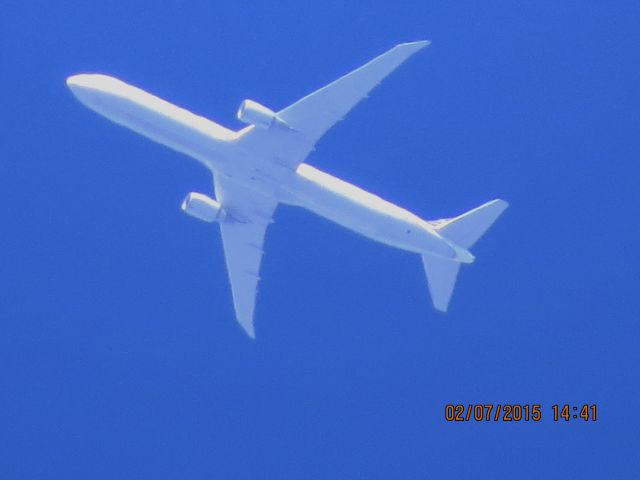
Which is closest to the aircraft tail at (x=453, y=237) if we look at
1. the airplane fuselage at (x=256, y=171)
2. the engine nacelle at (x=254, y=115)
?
the airplane fuselage at (x=256, y=171)

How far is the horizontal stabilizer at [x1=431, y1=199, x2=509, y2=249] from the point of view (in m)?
29.3

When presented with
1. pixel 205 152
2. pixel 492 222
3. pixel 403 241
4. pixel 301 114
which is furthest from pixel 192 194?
pixel 492 222

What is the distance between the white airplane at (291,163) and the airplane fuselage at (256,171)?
3 centimetres

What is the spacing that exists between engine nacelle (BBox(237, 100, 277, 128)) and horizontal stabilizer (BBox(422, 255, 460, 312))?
6162 mm

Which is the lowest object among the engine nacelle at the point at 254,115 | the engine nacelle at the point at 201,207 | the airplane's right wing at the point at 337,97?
the engine nacelle at the point at 201,207

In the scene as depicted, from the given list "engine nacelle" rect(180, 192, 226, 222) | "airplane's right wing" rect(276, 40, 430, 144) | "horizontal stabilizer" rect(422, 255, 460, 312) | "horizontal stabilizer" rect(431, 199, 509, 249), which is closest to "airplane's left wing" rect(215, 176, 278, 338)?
"engine nacelle" rect(180, 192, 226, 222)

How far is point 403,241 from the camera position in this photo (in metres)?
28.9

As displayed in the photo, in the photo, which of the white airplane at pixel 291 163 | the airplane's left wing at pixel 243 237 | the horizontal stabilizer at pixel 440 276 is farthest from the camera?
the airplane's left wing at pixel 243 237

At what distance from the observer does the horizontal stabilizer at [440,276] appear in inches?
1186

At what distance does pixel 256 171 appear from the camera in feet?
94.0

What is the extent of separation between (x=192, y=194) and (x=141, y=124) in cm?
296

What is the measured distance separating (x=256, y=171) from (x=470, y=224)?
A: 626 cm

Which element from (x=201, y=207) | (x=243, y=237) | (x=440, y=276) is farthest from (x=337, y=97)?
(x=440, y=276)

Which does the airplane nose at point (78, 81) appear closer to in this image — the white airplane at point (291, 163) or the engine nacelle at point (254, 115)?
the white airplane at point (291, 163)
